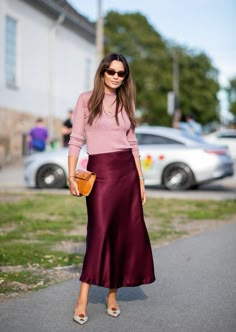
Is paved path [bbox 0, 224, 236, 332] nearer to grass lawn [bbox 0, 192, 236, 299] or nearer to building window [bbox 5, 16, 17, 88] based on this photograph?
grass lawn [bbox 0, 192, 236, 299]

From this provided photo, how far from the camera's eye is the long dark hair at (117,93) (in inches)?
215

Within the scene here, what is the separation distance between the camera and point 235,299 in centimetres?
619

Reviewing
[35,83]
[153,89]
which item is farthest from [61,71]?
[153,89]

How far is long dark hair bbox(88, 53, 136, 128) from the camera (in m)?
5.45

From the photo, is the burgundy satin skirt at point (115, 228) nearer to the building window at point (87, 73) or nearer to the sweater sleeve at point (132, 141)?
the sweater sleeve at point (132, 141)

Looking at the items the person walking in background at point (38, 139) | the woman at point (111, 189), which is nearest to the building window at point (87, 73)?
the person walking in background at point (38, 139)

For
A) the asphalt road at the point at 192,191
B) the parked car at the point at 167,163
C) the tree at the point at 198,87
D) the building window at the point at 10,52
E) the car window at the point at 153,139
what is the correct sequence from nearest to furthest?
Result: the asphalt road at the point at 192,191 < the parked car at the point at 167,163 < the car window at the point at 153,139 < the building window at the point at 10,52 < the tree at the point at 198,87

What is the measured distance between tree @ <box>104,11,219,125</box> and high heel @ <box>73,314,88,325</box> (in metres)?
65.2

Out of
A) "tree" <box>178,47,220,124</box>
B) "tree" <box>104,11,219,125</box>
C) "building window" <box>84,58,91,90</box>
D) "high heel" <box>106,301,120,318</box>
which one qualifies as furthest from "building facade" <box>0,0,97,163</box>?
"tree" <box>178,47,220,124</box>

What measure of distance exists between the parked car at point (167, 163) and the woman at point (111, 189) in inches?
463

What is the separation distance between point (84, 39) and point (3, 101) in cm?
1039

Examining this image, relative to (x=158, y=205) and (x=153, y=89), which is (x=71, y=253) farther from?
(x=153, y=89)

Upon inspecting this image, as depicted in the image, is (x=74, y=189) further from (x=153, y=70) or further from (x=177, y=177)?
(x=153, y=70)

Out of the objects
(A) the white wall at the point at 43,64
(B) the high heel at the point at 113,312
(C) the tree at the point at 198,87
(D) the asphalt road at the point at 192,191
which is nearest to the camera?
(B) the high heel at the point at 113,312
